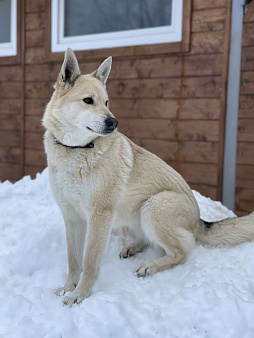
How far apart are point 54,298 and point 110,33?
373 centimetres

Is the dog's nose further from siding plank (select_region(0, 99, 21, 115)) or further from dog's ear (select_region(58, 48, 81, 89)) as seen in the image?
siding plank (select_region(0, 99, 21, 115))

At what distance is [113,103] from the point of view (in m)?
4.68

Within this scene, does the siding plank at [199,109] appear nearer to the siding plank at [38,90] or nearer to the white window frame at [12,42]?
the siding plank at [38,90]

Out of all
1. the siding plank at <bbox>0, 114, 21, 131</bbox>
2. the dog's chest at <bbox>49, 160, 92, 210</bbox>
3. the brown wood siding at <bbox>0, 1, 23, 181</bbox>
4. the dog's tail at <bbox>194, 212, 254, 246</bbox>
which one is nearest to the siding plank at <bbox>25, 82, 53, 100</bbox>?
the brown wood siding at <bbox>0, 1, 23, 181</bbox>

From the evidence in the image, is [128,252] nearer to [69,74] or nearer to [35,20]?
[69,74]

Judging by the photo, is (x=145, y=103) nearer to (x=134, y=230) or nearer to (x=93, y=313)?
(x=134, y=230)

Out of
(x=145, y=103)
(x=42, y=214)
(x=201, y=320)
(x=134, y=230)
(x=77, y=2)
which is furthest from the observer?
(x=77, y=2)

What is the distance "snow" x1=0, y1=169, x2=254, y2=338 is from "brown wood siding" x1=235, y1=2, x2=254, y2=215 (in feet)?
5.12

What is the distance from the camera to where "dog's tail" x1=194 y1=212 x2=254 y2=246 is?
2471 mm

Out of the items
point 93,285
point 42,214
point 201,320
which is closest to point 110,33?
point 42,214

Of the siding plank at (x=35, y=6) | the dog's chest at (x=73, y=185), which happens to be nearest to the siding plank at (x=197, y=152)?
the dog's chest at (x=73, y=185)

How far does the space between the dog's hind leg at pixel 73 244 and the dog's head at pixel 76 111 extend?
1.68 ft

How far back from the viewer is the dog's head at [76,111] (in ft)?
7.13

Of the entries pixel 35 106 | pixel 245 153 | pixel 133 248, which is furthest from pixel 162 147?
pixel 35 106
